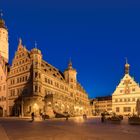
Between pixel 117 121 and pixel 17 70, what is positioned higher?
pixel 17 70

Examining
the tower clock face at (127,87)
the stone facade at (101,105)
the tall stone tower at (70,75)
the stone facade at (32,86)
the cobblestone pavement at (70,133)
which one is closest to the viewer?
the cobblestone pavement at (70,133)

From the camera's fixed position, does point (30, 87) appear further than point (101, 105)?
Answer: No

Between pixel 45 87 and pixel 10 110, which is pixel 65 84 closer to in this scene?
pixel 45 87

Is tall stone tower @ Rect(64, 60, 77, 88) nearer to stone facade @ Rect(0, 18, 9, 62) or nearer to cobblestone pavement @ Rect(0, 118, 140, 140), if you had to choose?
stone facade @ Rect(0, 18, 9, 62)

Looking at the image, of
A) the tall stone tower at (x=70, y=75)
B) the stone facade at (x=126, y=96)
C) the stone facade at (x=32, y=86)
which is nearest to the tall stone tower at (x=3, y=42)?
the stone facade at (x=32, y=86)

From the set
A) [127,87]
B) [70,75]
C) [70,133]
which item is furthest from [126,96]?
[70,133]

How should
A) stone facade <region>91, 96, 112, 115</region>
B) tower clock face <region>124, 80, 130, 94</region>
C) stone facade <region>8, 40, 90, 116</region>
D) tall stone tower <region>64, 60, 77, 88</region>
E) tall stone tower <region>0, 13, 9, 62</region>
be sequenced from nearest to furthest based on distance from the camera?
1. stone facade <region>8, 40, 90, 116</region>
2. tall stone tower <region>0, 13, 9, 62</region>
3. tower clock face <region>124, 80, 130, 94</region>
4. tall stone tower <region>64, 60, 77, 88</region>
5. stone facade <region>91, 96, 112, 115</region>

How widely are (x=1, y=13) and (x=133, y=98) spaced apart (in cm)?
6167

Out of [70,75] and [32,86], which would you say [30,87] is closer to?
[32,86]

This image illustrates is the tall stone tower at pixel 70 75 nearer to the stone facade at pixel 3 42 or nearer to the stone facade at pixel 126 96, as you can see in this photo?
the stone facade at pixel 126 96

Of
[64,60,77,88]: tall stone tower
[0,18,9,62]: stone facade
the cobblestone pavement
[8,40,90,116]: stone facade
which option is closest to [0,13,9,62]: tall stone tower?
[0,18,9,62]: stone facade

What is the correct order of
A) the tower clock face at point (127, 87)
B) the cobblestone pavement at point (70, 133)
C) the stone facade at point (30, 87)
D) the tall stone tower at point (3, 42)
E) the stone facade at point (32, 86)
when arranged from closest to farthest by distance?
the cobblestone pavement at point (70, 133), the stone facade at point (32, 86), the stone facade at point (30, 87), the tall stone tower at point (3, 42), the tower clock face at point (127, 87)

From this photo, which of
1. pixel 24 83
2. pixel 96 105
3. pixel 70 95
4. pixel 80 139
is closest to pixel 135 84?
pixel 70 95

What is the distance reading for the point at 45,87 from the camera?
3000 inches
